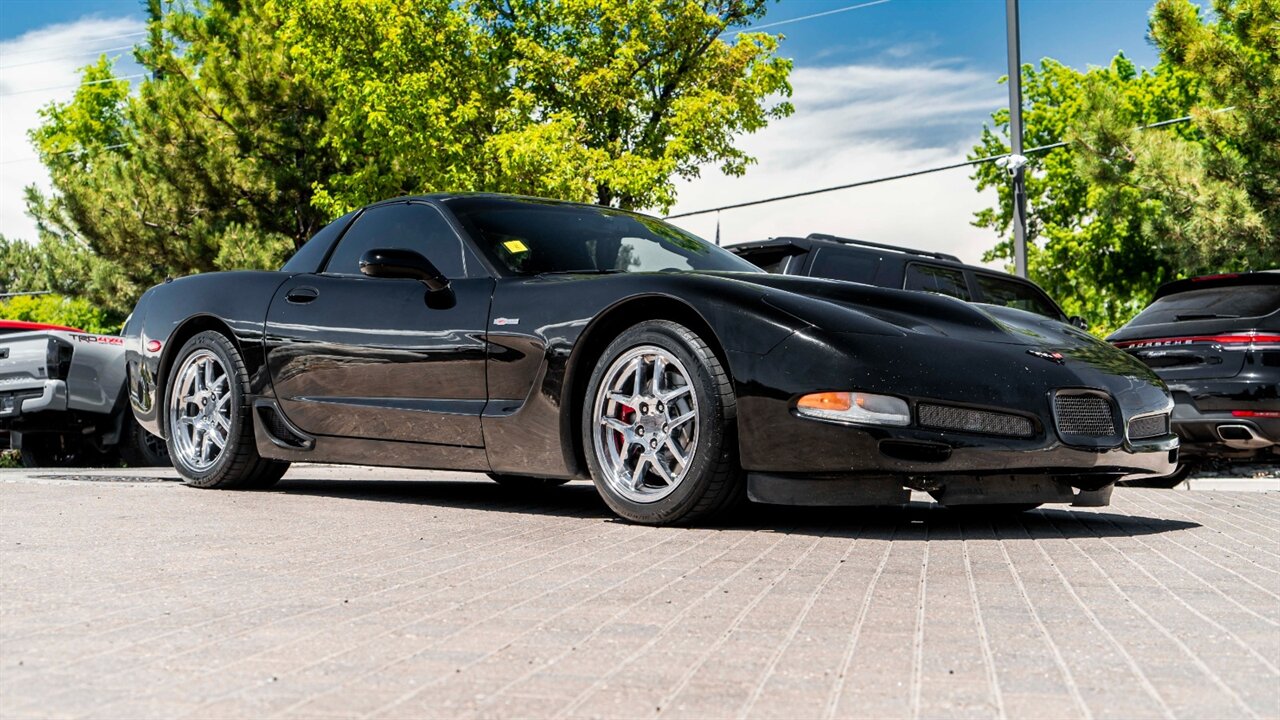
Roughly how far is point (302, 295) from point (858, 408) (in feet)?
10.4

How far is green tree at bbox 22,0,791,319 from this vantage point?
72.4 ft

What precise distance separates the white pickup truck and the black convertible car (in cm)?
516

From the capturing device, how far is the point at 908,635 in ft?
10.3

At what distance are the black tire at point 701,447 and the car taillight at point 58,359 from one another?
7.87 metres

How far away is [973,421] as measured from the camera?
4.86m

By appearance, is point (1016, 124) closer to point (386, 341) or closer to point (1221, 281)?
point (1221, 281)

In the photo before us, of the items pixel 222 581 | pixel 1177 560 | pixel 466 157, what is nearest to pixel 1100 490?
pixel 1177 560

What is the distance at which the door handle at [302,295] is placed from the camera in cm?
668

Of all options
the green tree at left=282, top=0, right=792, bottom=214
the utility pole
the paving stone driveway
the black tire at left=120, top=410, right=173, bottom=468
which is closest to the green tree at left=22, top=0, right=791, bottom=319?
the green tree at left=282, top=0, right=792, bottom=214

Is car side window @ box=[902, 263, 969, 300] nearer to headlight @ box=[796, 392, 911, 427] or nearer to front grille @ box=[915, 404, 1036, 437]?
front grille @ box=[915, 404, 1036, 437]

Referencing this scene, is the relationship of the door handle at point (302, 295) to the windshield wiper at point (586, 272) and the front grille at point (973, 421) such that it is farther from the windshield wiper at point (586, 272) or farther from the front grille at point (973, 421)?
the front grille at point (973, 421)

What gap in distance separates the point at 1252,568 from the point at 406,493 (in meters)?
4.27

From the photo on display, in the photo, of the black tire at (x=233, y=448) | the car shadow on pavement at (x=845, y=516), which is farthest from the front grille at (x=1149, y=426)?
the black tire at (x=233, y=448)

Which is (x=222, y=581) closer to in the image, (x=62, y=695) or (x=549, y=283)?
(x=62, y=695)
